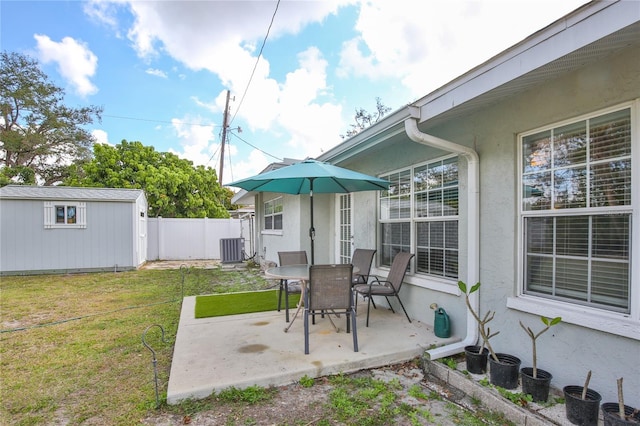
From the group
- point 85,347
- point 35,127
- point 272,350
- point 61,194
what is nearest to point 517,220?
point 272,350

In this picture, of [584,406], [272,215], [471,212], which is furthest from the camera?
[272,215]

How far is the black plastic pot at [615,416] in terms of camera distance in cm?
186

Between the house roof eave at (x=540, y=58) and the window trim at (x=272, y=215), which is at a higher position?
the house roof eave at (x=540, y=58)

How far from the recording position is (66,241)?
10.1 meters

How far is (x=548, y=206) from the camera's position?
2.84 m

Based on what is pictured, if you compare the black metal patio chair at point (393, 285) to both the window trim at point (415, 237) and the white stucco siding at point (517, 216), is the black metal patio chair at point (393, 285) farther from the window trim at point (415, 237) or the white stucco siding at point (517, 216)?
the white stucco siding at point (517, 216)

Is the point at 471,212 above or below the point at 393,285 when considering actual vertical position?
above

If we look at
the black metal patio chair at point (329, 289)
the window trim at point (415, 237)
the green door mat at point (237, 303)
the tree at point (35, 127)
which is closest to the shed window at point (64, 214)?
the green door mat at point (237, 303)

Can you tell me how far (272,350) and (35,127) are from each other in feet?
64.0

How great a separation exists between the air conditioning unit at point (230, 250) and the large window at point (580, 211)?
35.0 ft

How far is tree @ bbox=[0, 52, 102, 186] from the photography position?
50.7 ft

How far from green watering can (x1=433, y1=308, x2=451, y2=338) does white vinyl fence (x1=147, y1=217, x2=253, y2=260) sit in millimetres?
10911

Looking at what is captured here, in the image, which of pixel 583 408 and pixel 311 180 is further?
pixel 311 180

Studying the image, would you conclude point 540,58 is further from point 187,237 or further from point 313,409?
point 187,237
